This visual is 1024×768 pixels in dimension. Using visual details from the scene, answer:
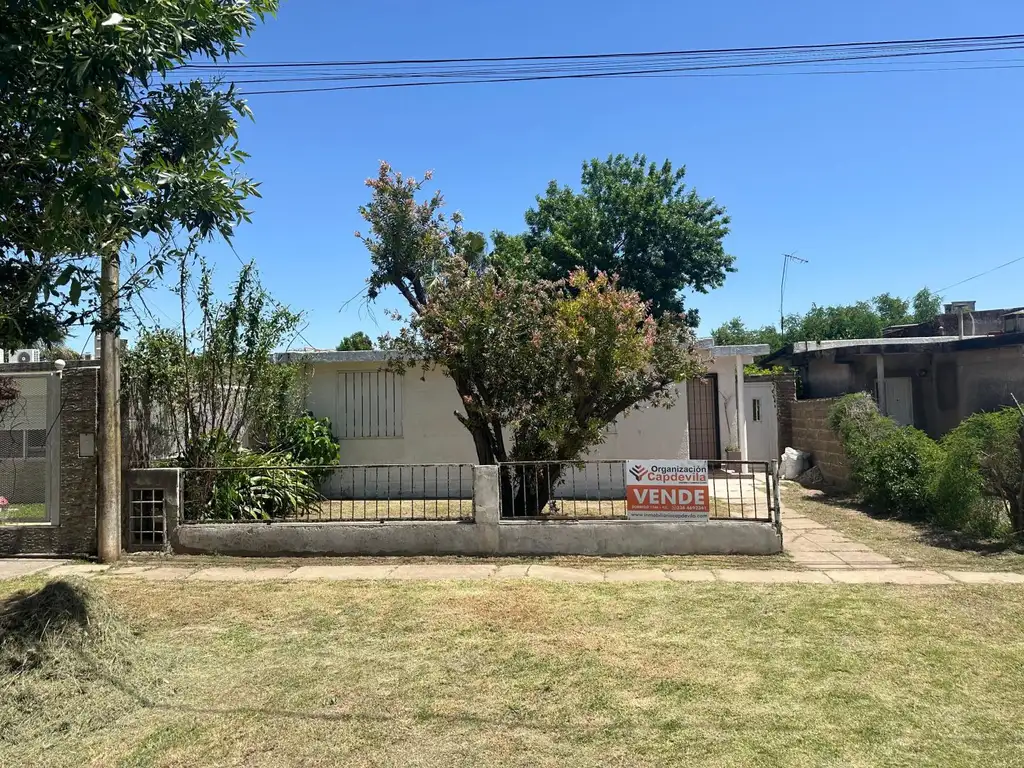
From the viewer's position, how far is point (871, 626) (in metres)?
5.59

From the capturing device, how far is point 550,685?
178 inches

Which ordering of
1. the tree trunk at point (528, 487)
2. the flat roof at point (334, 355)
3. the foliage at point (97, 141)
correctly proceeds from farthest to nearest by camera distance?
the flat roof at point (334, 355), the tree trunk at point (528, 487), the foliage at point (97, 141)

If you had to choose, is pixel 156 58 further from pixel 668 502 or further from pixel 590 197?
pixel 590 197

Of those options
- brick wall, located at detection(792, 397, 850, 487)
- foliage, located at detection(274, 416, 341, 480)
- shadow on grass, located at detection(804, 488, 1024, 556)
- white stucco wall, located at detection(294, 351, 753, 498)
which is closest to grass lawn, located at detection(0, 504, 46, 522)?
foliage, located at detection(274, 416, 341, 480)

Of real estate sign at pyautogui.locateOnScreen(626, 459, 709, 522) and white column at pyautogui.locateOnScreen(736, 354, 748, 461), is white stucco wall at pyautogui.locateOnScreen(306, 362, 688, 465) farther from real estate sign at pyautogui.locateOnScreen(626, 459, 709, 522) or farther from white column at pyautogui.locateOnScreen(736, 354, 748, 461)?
real estate sign at pyautogui.locateOnScreen(626, 459, 709, 522)

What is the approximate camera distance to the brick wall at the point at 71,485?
8234mm

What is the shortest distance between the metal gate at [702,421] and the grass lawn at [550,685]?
26.1 ft

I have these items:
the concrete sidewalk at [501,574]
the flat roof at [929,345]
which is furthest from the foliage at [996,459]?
the flat roof at [929,345]

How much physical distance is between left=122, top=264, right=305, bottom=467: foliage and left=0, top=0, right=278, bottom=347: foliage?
4139 mm

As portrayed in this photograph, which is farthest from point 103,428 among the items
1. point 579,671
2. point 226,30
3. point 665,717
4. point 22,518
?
point 665,717

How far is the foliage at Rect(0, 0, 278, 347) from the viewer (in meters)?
3.66

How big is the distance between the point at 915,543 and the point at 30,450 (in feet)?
34.3

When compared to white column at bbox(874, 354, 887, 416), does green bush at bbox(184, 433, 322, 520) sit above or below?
below

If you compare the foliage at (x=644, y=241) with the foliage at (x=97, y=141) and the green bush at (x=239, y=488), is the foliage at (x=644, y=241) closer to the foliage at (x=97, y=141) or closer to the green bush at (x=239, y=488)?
the green bush at (x=239, y=488)
